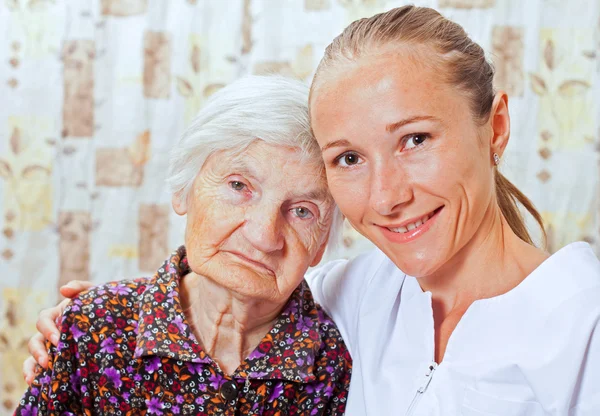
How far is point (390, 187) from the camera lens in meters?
1.23

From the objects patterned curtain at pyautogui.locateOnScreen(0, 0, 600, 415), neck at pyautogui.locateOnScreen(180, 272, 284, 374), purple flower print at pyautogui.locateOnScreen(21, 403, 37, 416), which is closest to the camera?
purple flower print at pyautogui.locateOnScreen(21, 403, 37, 416)

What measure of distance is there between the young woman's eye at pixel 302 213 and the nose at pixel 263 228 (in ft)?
0.20

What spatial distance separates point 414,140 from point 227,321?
57cm

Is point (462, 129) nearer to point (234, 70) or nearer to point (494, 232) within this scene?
point (494, 232)

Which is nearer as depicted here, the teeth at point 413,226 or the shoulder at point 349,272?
the teeth at point 413,226

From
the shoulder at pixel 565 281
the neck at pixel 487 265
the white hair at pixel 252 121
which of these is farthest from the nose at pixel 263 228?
the shoulder at pixel 565 281

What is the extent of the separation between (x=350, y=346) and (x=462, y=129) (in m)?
0.56

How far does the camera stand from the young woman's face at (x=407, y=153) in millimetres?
1217

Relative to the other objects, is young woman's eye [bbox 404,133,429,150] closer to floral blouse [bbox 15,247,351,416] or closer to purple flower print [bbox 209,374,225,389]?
floral blouse [bbox 15,247,351,416]

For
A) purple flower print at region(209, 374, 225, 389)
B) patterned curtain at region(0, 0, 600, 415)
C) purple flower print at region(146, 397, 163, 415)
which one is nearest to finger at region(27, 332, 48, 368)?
purple flower print at region(146, 397, 163, 415)

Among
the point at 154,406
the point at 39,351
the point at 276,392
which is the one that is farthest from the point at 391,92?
the point at 39,351

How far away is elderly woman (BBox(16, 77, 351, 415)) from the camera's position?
1393 millimetres

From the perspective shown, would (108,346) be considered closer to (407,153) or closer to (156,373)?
(156,373)

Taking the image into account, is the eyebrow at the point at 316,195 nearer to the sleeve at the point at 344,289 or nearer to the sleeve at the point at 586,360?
the sleeve at the point at 344,289
